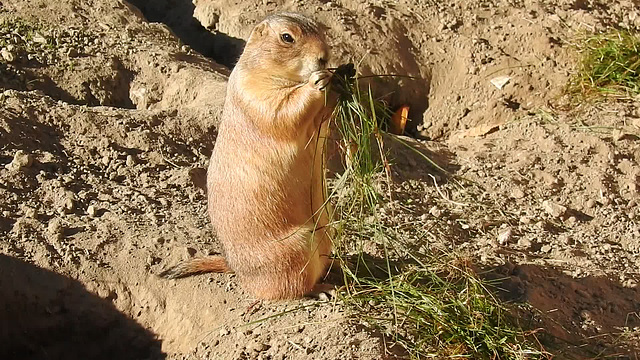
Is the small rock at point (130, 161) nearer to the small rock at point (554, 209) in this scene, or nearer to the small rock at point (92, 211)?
the small rock at point (92, 211)

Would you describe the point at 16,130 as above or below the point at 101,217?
above

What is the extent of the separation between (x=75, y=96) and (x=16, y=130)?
851 millimetres

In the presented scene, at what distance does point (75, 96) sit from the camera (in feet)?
21.5

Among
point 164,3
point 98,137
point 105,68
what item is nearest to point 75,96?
point 105,68

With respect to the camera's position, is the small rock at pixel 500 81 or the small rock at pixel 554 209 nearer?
the small rock at pixel 554 209

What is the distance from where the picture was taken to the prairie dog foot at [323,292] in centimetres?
469

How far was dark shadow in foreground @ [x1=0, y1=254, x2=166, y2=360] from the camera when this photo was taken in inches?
198

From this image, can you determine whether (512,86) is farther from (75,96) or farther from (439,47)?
(75,96)

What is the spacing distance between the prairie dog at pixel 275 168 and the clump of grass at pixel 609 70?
329cm

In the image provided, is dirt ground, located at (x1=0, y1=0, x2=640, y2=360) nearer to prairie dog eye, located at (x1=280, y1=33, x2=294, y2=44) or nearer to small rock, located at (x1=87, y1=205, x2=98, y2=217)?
small rock, located at (x1=87, y1=205, x2=98, y2=217)

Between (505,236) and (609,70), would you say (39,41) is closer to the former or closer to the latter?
(505,236)

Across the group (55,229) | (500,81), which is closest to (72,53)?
(55,229)

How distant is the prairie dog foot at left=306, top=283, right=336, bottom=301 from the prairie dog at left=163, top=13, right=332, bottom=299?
11 mm

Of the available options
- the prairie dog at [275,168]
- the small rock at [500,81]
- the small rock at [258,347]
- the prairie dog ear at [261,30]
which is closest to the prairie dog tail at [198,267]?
the prairie dog at [275,168]
